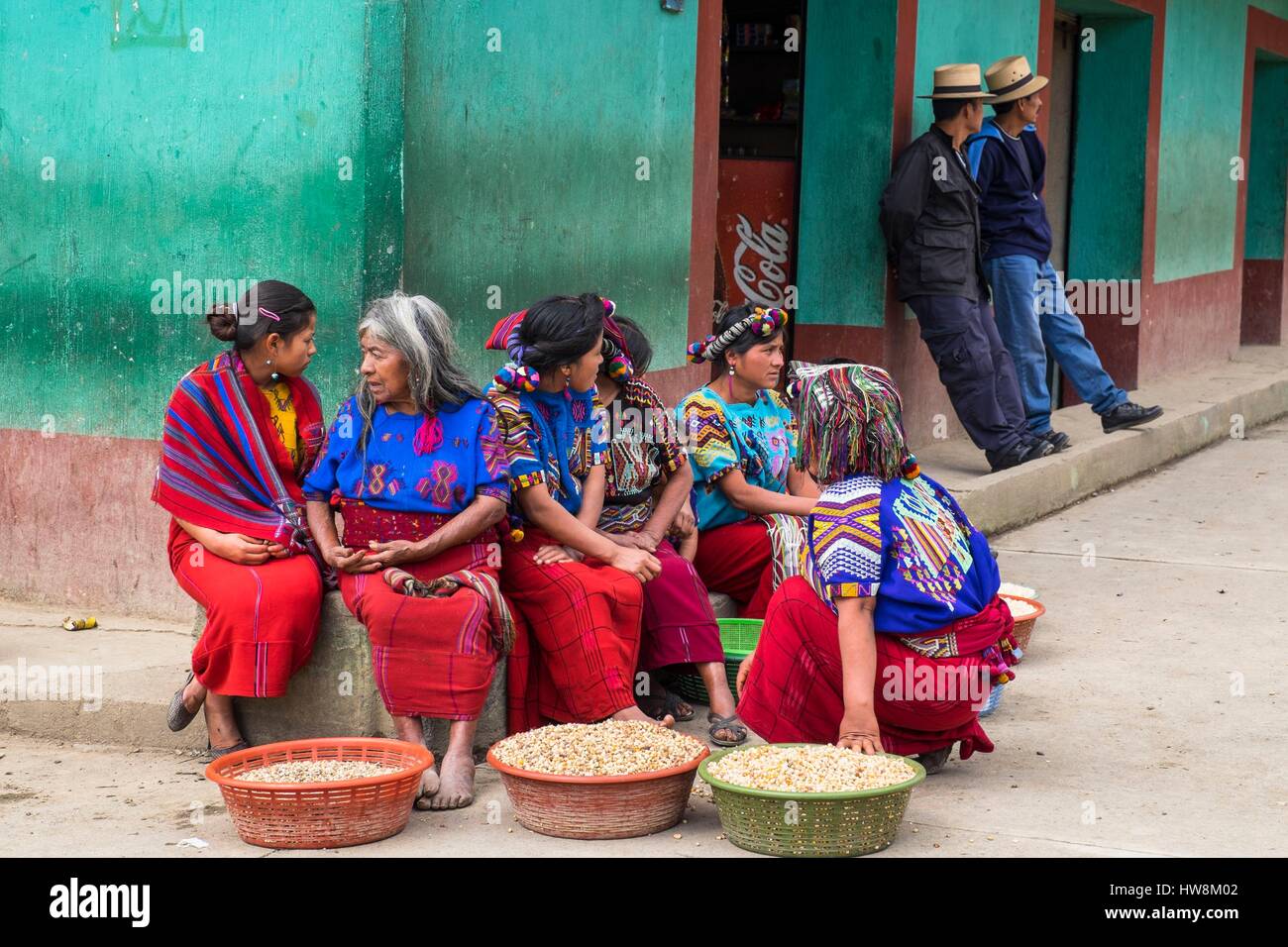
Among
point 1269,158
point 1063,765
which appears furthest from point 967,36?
point 1269,158

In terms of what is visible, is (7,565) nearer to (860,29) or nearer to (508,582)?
(508,582)

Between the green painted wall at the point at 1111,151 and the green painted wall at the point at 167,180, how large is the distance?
7.61 metres

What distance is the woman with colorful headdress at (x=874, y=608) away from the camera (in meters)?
4.25

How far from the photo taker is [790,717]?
4492mm

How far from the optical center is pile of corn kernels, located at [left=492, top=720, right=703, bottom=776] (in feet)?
13.6

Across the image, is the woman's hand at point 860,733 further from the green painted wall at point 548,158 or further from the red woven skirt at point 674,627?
the green painted wall at point 548,158

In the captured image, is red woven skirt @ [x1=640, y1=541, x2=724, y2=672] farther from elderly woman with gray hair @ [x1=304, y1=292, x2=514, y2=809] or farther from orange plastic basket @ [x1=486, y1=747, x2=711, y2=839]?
orange plastic basket @ [x1=486, y1=747, x2=711, y2=839]

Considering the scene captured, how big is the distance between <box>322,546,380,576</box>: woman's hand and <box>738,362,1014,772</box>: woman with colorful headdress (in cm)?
107

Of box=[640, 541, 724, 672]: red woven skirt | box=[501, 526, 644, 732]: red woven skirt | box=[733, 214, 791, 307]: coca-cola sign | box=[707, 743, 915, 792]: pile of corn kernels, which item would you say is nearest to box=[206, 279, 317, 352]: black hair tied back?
box=[501, 526, 644, 732]: red woven skirt

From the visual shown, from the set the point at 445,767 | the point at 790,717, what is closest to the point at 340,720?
the point at 445,767

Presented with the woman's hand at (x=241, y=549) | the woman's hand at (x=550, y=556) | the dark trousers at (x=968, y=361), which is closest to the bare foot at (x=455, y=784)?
the woman's hand at (x=550, y=556)

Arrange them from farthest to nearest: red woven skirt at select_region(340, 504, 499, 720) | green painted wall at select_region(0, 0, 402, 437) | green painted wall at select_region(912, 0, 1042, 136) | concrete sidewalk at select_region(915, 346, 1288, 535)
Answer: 1. green painted wall at select_region(912, 0, 1042, 136)
2. concrete sidewalk at select_region(915, 346, 1288, 535)
3. green painted wall at select_region(0, 0, 402, 437)
4. red woven skirt at select_region(340, 504, 499, 720)

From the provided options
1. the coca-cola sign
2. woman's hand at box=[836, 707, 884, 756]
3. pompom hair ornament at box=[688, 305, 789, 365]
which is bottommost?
woman's hand at box=[836, 707, 884, 756]

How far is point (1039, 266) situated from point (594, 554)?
5047 mm
